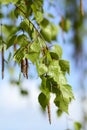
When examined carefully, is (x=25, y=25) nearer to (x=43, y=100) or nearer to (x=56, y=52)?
(x=56, y=52)

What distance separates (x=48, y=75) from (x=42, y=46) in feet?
0.41

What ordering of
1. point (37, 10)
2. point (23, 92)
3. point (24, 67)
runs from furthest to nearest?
point (23, 92) < point (37, 10) < point (24, 67)

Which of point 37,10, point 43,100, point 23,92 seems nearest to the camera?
point 43,100

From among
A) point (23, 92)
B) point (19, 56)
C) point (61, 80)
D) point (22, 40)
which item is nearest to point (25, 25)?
point (22, 40)

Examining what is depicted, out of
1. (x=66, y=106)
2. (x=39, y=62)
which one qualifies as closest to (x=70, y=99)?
(x=66, y=106)

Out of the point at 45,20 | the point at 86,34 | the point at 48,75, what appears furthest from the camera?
the point at 86,34

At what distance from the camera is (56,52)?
1874 millimetres

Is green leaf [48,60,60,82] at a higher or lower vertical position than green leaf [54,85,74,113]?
higher

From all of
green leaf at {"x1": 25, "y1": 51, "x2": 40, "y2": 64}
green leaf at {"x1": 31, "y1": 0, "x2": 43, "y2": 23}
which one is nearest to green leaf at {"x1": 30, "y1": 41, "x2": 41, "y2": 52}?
green leaf at {"x1": 25, "y1": 51, "x2": 40, "y2": 64}

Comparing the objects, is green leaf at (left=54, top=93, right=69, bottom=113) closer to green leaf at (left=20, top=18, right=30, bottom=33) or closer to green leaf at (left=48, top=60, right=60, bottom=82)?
green leaf at (left=48, top=60, right=60, bottom=82)

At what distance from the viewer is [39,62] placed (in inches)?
69.4

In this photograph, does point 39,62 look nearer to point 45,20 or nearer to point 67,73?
point 67,73

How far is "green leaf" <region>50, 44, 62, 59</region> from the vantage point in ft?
6.04

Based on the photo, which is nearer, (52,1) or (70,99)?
(70,99)
